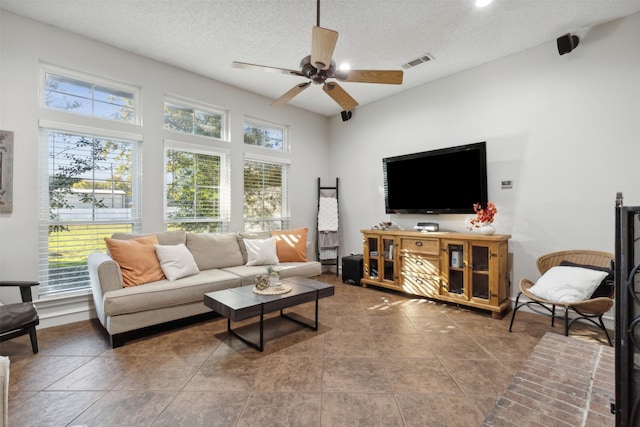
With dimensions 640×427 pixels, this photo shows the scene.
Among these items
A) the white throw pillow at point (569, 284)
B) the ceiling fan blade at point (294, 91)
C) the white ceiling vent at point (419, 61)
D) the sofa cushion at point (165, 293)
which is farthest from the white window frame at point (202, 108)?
the white throw pillow at point (569, 284)

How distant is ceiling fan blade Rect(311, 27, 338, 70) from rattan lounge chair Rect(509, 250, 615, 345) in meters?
2.62

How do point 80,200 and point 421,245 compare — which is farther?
point 421,245

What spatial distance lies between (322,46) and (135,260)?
257cm

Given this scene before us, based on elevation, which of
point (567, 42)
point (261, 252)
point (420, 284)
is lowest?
point (420, 284)

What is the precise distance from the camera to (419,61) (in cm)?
356

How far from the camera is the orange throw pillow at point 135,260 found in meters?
2.80

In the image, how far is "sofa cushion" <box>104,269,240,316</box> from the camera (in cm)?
244

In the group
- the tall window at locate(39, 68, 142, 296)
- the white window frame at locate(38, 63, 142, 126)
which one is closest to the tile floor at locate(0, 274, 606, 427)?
the tall window at locate(39, 68, 142, 296)

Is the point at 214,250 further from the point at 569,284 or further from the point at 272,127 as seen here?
the point at 569,284

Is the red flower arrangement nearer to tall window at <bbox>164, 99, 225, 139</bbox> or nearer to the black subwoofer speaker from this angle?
the black subwoofer speaker

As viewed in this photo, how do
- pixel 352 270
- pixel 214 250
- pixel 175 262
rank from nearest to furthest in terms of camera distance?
pixel 175 262, pixel 214 250, pixel 352 270

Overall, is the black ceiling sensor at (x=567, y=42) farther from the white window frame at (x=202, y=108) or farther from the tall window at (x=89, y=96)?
the tall window at (x=89, y=96)

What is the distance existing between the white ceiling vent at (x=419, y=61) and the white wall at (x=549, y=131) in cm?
62

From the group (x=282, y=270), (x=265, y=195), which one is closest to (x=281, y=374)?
(x=282, y=270)
